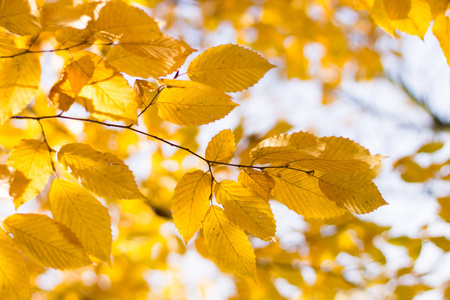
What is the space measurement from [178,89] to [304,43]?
94.0 inches

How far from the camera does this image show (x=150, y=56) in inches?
22.0

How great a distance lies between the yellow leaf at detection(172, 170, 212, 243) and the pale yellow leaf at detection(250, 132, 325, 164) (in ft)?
0.42

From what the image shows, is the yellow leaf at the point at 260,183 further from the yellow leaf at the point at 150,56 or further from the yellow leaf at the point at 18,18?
the yellow leaf at the point at 18,18

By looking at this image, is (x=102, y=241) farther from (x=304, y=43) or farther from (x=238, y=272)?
(x=304, y=43)

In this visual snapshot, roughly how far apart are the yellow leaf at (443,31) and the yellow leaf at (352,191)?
1.02ft

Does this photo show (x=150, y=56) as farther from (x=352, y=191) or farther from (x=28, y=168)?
(x=352, y=191)

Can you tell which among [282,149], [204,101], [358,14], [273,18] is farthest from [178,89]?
[358,14]

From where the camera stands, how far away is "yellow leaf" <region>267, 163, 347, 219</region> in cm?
65

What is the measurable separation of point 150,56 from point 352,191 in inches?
17.4

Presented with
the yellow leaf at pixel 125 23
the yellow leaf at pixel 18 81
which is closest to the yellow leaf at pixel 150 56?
the yellow leaf at pixel 125 23

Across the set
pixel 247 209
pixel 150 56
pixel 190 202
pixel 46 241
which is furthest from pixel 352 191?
pixel 46 241

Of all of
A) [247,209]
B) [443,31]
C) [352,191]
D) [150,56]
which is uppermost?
[443,31]

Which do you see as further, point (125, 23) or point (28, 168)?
point (28, 168)

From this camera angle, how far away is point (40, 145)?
2.13ft
